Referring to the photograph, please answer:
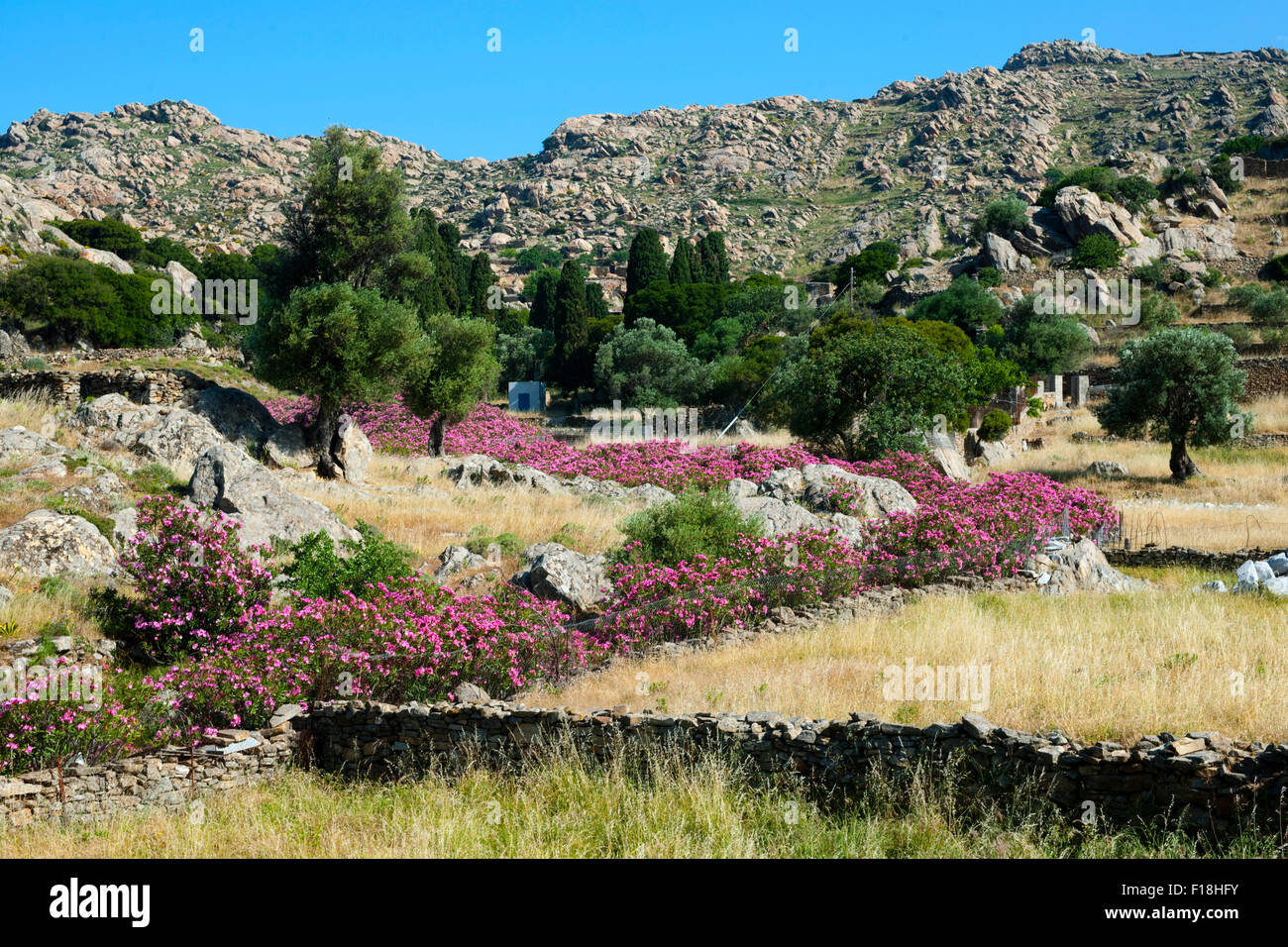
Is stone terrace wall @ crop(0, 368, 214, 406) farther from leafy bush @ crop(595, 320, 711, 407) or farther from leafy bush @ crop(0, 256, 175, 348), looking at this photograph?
leafy bush @ crop(0, 256, 175, 348)

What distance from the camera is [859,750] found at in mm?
7332

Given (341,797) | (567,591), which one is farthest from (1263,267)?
A: (341,797)

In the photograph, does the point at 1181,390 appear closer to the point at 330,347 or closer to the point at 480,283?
the point at 330,347

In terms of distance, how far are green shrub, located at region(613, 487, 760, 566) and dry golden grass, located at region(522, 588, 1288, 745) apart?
250 centimetres

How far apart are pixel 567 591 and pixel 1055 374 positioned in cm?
4531

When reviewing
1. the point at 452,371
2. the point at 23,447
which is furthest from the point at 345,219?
the point at 23,447

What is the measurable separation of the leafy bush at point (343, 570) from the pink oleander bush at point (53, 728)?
11.2 ft

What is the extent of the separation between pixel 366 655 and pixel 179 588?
310 centimetres

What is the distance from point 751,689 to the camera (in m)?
9.87

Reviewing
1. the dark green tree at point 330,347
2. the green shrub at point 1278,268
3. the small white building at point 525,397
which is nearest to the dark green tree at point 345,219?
the dark green tree at point 330,347

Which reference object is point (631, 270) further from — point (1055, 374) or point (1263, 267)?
point (1263, 267)

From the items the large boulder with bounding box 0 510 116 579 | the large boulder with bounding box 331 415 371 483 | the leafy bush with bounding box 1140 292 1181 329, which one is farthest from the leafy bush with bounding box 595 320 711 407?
the large boulder with bounding box 0 510 116 579

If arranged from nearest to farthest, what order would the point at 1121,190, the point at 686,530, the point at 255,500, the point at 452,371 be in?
the point at 686,530
the point at 255,500
the point at 452,371
the point at 1121,190

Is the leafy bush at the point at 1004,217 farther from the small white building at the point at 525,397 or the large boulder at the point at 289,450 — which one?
the large boulder at the point at 289,450
